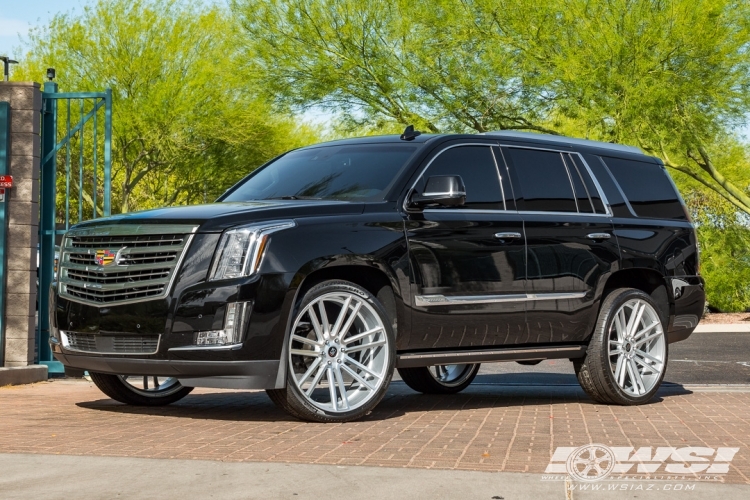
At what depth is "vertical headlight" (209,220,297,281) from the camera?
7.73m

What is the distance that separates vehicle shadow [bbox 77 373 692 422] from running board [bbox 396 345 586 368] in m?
0.44

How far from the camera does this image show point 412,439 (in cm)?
734

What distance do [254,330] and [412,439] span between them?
1.21m

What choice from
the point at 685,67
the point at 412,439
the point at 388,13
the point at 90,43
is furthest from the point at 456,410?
the point at 90,43

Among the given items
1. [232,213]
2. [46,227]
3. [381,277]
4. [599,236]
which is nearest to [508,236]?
[599,236]

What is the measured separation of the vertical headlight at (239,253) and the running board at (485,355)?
54.6 inches

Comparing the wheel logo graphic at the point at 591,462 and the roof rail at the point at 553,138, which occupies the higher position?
the roof rail at the point at 553,138

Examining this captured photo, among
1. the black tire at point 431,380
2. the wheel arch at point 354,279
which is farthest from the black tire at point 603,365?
the wheel arch at point 354,279

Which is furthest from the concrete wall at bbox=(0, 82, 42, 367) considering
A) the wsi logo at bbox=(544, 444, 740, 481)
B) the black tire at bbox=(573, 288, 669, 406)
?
the wsi logo at bbox=(544, 444, 740, 481)

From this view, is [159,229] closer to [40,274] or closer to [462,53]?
[40,274]

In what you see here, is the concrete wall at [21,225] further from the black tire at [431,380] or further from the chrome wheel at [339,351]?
the chrome wheel at [339,351]

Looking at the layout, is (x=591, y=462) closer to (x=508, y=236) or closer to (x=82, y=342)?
(x=508, y=236)

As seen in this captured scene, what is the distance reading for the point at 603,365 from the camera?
9.77 metres

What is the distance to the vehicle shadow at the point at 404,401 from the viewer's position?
8845 mm
